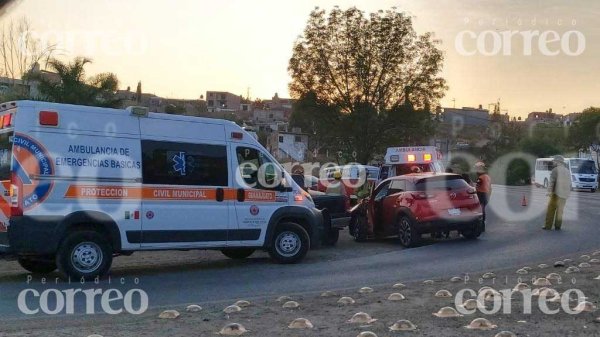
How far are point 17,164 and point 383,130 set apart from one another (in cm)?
3205

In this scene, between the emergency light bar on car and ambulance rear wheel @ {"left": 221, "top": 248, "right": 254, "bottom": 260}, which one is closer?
ambulance rear wheel @ {"left": 221, "top": 248, "right": 254, "bottom": 260}

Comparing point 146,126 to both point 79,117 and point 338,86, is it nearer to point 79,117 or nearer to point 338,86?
point 79,117

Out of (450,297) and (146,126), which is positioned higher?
(146,126)

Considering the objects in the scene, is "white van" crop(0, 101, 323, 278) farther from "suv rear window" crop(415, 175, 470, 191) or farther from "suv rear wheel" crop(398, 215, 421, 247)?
"suv rear window" crop(415, 175, 470, 191)

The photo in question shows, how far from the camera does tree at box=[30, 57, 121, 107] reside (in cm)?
2355

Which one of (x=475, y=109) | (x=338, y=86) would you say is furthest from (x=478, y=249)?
(x=475, y=109)

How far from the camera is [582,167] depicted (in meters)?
50.1

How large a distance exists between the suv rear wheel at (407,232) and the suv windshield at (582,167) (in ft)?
127

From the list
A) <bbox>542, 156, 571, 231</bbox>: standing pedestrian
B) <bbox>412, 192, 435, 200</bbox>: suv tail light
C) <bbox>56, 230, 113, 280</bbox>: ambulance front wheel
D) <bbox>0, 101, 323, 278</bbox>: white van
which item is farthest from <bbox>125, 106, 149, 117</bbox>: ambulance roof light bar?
<bbox>542, 156, 571, 231</bbox>: standing pedestrian

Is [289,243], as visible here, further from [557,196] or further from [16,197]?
[557,196]

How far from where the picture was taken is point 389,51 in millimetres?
39906

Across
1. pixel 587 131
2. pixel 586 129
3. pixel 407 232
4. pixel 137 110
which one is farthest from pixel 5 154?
pixel 587 131

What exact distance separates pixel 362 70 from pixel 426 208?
25.6m

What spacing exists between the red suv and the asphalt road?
1.26 ft
